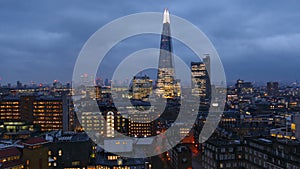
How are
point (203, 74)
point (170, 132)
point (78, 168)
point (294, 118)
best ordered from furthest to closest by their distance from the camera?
point (203, 74), point (170, 132), point (294, 118), point (78, 168)

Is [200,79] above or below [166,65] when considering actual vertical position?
below

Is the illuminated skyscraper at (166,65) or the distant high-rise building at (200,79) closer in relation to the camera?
the distant high-rise building at (200,79)

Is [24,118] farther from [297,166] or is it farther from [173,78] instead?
[173,78]

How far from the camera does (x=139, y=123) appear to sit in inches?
1077

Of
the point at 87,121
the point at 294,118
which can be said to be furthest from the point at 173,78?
the point at 294,118

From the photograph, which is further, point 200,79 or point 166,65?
point 166,65

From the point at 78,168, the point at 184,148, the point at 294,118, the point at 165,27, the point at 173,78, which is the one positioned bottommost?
the point at 78,168

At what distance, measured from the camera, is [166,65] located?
70.1 meters

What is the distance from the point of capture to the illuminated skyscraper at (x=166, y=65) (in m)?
67.0

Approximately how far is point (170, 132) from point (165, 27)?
49.2m

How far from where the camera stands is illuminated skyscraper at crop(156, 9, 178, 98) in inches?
2638

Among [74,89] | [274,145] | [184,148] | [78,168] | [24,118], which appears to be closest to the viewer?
[274,145]

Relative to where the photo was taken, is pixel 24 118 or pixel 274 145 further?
pixel 24 118

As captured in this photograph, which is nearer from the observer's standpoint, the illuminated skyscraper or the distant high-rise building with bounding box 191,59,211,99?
the distant high-rise building with bounding box 191,59,211,99
